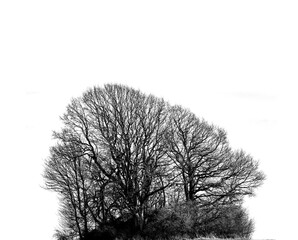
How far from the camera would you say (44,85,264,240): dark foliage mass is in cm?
3725

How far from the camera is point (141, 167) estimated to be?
123ft

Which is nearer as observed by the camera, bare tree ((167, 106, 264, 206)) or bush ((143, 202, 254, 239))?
bush ((143, 202, 254, 239))

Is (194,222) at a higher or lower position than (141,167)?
lower

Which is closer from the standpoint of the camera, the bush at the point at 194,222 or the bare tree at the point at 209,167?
the bush at the point at 194,222

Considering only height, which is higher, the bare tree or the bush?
the bare tree

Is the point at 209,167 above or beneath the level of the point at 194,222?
above

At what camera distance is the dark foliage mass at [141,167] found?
122 ft

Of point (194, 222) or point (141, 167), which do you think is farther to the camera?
point (141, 167)

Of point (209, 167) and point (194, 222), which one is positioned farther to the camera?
point (209, 167)

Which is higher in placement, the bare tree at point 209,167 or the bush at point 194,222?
the bare tree at point 209,167

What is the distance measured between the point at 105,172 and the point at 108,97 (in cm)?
648

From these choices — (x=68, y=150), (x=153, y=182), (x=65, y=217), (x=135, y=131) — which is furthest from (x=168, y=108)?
(x=65, y=217)

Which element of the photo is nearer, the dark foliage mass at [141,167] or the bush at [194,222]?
the bush at [194,222]

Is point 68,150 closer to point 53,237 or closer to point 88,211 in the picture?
point 88,211
